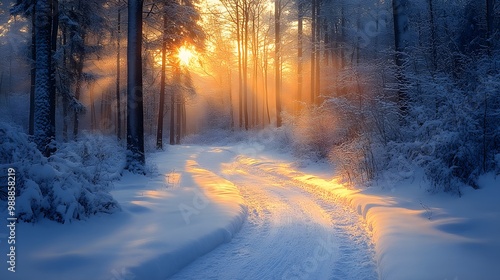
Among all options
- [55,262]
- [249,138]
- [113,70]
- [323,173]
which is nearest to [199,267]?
[55,262]

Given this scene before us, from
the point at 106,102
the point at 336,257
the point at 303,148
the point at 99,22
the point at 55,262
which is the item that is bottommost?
the point at 336,257

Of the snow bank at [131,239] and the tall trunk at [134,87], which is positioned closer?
the snow bank at [131,239]

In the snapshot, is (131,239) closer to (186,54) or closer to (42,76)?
(42,76)

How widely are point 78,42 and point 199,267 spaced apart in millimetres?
18654

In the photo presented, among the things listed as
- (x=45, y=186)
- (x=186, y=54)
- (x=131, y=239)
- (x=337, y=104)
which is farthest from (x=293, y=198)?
(x=186, y=54)

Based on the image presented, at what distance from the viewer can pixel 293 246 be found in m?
4.43

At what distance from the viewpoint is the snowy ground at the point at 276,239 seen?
11.0ft

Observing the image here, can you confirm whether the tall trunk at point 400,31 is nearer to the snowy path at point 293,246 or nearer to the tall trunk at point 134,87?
the snowy path at point 293,246

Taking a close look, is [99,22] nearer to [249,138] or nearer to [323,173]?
[249,138]

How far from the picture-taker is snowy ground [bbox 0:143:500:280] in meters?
3.35

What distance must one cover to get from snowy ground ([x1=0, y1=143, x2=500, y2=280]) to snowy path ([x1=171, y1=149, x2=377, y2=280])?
0.02m

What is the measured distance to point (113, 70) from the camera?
2497 cm

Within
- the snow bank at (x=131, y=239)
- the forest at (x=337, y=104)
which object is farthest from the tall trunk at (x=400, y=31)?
the snow bank at (x=131, y=239)

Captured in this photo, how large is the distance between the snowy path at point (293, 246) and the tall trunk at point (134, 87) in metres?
4.30
